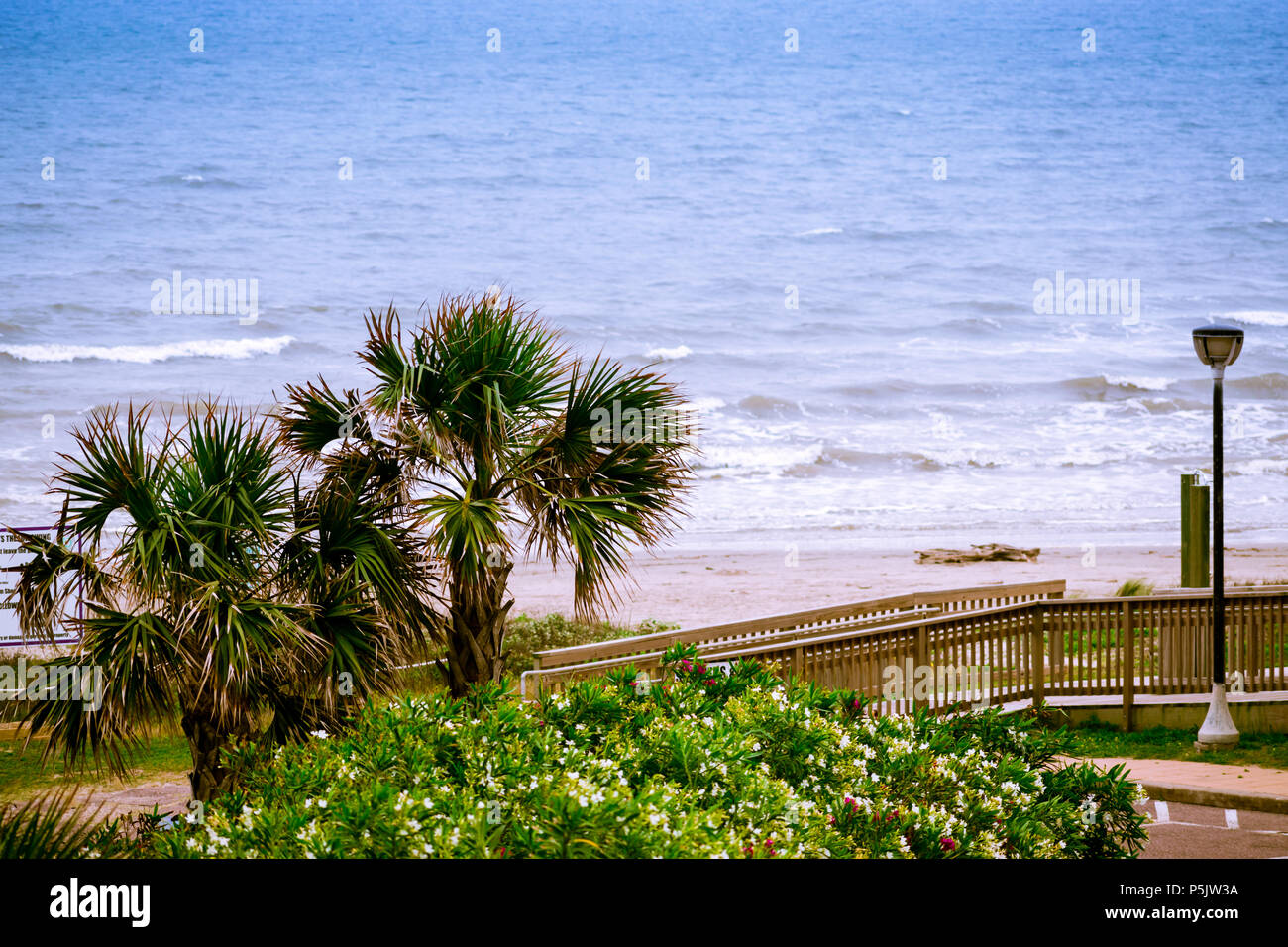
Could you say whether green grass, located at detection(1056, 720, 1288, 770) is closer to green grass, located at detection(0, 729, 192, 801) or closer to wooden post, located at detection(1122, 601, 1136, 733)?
wooden post, located at detection(1122, 601, 1136, 733)

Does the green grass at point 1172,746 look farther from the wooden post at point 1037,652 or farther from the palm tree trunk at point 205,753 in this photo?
the palm tree trunk at point 205,753

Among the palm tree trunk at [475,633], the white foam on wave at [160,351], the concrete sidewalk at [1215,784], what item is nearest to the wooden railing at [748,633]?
the palm tree trunk at [475,633]

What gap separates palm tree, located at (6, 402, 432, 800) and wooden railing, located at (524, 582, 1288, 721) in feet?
9.57

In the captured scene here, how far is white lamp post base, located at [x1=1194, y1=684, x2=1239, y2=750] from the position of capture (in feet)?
36.6

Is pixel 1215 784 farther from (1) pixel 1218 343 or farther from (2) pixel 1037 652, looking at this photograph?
(1) pixel 1218 343

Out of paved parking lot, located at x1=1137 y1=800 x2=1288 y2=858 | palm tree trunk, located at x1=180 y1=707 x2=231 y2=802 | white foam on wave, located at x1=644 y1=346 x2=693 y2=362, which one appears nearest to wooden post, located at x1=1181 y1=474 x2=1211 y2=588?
paved parking lot, located at x1=1137 y1=800 x2=1288 y2=858

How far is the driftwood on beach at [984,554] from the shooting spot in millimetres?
28078

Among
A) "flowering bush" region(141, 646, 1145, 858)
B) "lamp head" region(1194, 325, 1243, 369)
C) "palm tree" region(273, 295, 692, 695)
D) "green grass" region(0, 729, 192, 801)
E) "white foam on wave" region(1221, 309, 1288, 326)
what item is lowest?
"green grass" region(0, 729, 192, 801)

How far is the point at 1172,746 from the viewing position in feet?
37.4

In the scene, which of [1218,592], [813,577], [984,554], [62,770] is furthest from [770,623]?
[984,554]

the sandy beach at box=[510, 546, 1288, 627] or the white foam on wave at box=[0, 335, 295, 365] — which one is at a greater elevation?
the white foam on wave at box=[0, 335, 295, 365]

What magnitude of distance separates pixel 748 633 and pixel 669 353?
54664 mm

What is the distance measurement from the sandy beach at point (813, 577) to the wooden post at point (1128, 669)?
905cm
